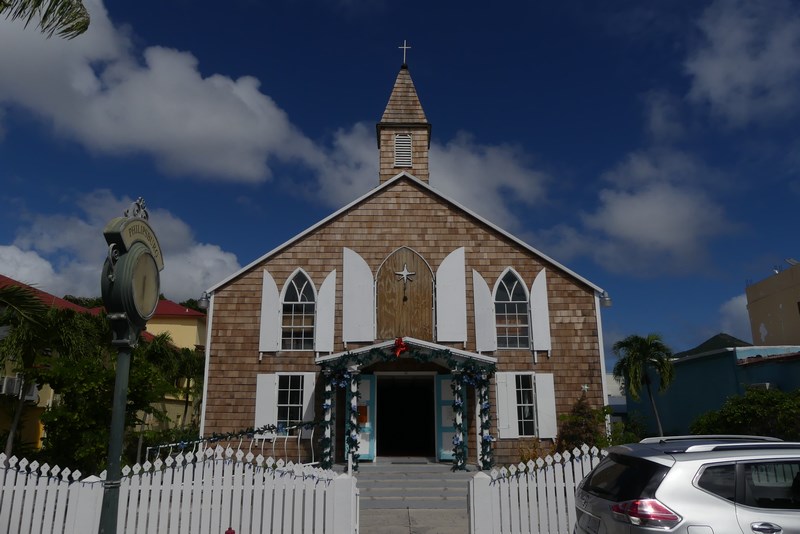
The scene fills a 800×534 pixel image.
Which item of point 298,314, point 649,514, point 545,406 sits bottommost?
point 649,514

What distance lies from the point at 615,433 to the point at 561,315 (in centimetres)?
321

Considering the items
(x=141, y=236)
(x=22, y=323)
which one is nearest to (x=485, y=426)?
(x=22, y=323)

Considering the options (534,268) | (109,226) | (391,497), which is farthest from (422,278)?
(109,226)

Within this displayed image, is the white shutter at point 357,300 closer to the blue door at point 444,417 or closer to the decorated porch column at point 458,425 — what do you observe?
the blue door at point 444,417

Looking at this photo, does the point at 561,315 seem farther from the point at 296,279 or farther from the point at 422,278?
the point at 296,279

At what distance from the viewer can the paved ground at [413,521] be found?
917 cm

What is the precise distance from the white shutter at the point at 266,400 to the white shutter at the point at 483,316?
5.33 m

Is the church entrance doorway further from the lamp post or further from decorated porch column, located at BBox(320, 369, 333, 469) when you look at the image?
the lamp post

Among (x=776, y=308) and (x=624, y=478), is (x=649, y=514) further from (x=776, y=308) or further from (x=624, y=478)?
Answer: (x=776, y=308)

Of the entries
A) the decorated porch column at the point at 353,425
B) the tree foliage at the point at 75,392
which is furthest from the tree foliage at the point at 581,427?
the tree foliage at the point at 75,392

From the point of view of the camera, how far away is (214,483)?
318 inches

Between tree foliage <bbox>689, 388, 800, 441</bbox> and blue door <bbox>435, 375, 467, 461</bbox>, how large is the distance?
6.09 metres

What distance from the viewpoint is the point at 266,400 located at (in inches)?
591

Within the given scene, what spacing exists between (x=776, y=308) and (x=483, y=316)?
19.1 metres
